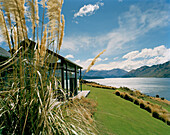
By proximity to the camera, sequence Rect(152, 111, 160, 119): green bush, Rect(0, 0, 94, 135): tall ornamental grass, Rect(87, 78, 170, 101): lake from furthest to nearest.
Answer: Rect(87, 78, 170, 101): lake < Rect(152, 111, 160, 119): green bush < Rect(0, 0, 94, 135): tall ornamental grass

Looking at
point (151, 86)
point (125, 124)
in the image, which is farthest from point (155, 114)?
point (151, 86)

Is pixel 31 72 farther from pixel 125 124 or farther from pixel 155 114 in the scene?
pixel 155 114

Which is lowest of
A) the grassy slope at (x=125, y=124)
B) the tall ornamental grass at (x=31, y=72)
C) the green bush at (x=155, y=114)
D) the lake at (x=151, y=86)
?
the lake at (x=151, y=86)

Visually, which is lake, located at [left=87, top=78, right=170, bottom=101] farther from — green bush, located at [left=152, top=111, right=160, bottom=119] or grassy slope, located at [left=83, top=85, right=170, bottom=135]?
grassy slope, located at [left=83, top=85, right=170, bottom=135]

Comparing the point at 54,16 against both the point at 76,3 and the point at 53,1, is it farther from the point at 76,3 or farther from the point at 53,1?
the point at 76,3

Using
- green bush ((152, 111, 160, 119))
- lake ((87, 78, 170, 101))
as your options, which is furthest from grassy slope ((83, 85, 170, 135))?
lake ((87, 78, 170, 101))

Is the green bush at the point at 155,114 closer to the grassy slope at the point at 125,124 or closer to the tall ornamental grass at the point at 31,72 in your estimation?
the grassy slope at the point at 125,124

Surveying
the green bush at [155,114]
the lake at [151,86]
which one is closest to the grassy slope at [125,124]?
the green bush at [155,114]

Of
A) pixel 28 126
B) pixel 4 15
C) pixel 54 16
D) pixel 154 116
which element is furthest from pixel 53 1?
pixel 154 116

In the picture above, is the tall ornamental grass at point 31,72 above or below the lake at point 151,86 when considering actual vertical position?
above

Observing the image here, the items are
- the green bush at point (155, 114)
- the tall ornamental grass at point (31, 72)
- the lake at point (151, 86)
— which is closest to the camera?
the tall ornamental grass at point (31, 72)

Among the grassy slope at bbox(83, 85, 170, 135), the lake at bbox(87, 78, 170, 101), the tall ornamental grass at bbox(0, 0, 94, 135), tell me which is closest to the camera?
the tall ornamental grass at bbox(0, 0, 94, 135)

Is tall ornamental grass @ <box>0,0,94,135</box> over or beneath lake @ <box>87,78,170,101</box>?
over

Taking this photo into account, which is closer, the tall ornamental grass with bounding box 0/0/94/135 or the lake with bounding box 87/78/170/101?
the tall ornamental grass with bounding box 0/0/94/135
